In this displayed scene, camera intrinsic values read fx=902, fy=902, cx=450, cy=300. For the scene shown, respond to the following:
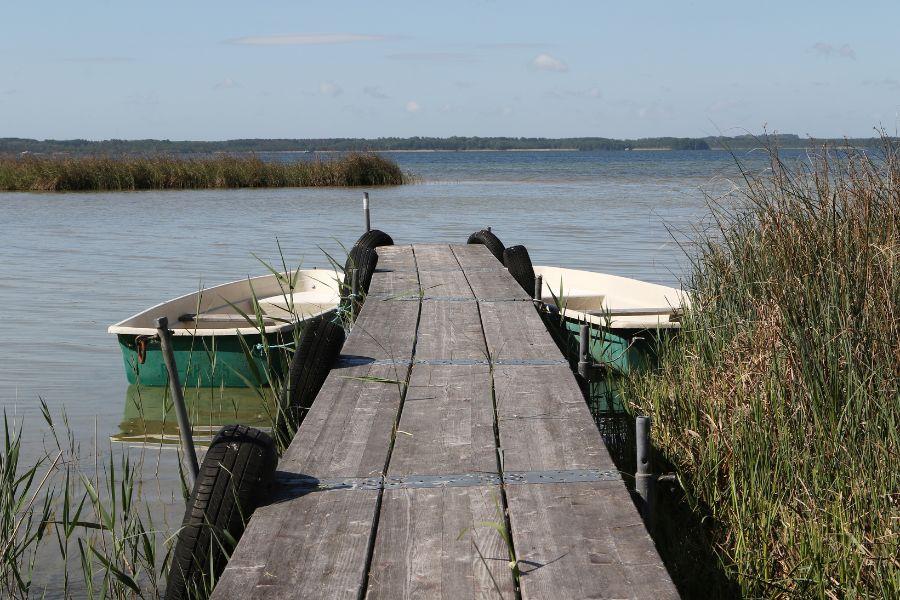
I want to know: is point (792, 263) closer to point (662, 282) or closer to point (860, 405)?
point (860, 405)

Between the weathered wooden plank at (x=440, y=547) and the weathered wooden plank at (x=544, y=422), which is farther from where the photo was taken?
the weathered wooden plank at (x=544, y=422)

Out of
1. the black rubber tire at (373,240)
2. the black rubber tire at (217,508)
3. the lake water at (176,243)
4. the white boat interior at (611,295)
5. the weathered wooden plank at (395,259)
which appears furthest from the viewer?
the black rubber tire at (373,240)

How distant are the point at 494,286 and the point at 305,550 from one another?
4.07 metres

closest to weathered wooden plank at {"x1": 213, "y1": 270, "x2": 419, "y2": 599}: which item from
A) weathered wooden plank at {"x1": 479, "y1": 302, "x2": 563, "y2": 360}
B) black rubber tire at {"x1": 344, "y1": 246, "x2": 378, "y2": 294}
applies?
weathered wooden plank at {"x1": 479, "y1": 302, "x2": 563, "y2": 360}

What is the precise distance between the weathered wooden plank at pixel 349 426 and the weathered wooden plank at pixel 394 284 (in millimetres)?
1918

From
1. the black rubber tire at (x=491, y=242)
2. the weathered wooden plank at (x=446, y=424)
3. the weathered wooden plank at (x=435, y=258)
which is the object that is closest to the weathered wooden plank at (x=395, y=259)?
the weathered wooden plank at (x=435, y=258)

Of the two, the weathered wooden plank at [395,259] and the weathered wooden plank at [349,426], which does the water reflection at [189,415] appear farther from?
the weathered wooden plank at [349,426]

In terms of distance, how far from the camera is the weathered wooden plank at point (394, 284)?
595 centimetres

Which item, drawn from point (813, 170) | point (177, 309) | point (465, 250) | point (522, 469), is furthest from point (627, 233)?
point (522, 469)

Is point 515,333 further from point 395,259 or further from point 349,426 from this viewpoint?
point 395,259

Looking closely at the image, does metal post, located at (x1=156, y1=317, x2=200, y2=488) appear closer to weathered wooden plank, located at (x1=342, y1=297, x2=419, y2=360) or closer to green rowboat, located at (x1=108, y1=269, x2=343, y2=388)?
weathered wooden plank, located at (x1=342, y1=297, x2=419, y2=360)

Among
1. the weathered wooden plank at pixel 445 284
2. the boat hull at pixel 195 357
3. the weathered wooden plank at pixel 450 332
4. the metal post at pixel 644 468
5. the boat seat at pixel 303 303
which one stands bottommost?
the boat hull at pixel 195 357

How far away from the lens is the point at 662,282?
11000 millimetres

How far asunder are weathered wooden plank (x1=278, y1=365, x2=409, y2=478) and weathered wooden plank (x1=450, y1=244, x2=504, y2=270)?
10.9ft
